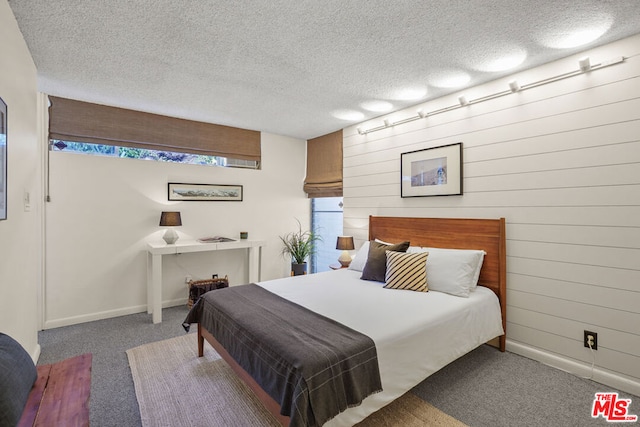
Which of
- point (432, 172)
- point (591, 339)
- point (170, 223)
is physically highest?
point (432, 172)

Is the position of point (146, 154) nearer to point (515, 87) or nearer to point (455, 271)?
point (455, 271)

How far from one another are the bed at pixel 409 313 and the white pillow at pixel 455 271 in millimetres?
62

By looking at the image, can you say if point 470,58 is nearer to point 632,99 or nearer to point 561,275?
point 632,99

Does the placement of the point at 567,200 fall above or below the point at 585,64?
below

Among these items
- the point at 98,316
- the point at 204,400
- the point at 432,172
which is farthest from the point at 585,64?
the point at 98,316

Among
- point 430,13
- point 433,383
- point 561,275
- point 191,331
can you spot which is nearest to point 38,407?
point 191,331

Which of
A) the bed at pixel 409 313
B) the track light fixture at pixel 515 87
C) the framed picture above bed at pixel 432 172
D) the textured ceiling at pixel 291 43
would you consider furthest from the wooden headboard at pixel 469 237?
the textured ceiling at pixel 291 43

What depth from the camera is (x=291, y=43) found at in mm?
2250

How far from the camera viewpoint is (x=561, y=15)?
1.93m

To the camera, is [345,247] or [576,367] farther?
[345,247]

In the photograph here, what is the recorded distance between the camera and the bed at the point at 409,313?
179 centimetres

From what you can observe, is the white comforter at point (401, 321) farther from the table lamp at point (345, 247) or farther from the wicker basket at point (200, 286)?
the wicker basket at point (200, 286)

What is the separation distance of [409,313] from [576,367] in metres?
1.49

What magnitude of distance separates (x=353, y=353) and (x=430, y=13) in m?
2.08
